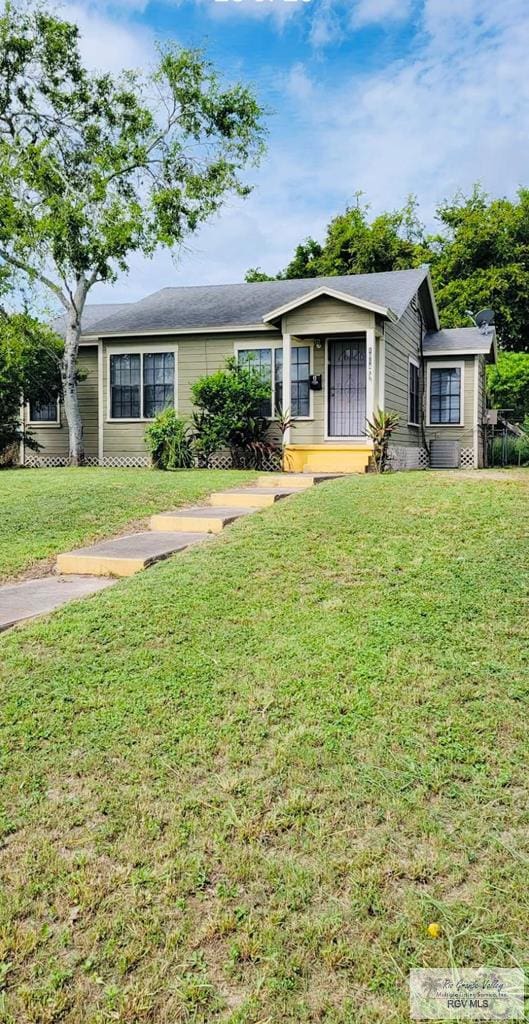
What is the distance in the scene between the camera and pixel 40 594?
476 centimetres

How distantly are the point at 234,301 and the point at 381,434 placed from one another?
18.6 feet

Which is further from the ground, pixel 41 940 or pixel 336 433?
pixel 336 433

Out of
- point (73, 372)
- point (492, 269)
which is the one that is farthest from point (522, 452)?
point (492, 269)

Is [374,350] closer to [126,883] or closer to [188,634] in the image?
[188,634]

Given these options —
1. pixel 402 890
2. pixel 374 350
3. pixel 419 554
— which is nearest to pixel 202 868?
pixel 402 890

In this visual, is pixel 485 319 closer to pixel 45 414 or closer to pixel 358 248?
pixel 45 414

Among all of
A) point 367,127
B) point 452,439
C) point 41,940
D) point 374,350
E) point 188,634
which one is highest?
point 367,127

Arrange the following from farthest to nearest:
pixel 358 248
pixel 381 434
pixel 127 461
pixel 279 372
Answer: pixel 358 248, pixel 127 461, pixel 279 372, pixel 381 434

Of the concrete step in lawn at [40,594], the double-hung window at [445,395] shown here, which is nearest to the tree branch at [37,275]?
the double-hung window at [445,395]

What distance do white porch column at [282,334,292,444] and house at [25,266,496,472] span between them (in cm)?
3

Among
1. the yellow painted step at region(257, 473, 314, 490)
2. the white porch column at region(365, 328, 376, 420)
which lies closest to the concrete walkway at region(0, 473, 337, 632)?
the yellow painted step at region(257, 473, 314, 490)

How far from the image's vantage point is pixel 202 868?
2180 millimetres

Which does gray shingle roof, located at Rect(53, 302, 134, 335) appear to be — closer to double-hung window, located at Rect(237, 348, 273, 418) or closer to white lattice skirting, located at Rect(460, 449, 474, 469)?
double-hung window, located at Rect(237, 348, 273, 418)

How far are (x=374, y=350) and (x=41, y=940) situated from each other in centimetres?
1209
